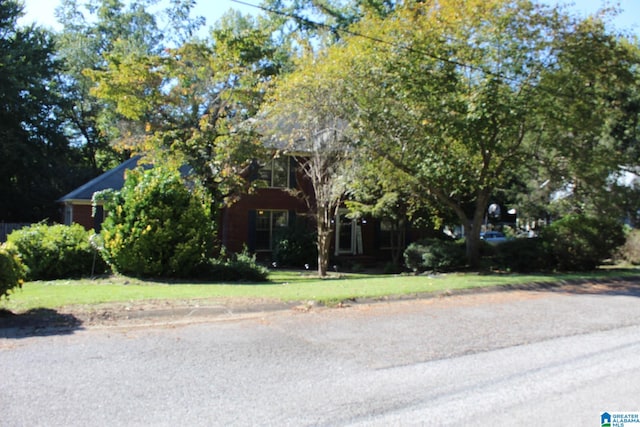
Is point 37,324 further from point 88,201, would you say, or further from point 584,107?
point 88,201

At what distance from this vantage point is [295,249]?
2333cm

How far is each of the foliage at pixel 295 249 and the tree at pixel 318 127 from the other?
13.9ft

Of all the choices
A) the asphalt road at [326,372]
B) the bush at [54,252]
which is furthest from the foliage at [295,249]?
the asphalt road at [326,372]

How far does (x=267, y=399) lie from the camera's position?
5047mm

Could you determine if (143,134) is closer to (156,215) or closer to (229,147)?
(229,147)

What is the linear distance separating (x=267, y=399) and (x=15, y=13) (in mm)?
35419

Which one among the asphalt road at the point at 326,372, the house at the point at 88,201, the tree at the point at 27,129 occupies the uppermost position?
the tree at the point at 27,129

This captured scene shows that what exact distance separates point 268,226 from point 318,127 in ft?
30.5

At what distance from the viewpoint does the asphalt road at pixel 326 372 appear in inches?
185

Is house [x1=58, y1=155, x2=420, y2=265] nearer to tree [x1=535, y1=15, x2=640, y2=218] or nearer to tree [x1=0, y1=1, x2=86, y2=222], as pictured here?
tree [x1=0, y1=1, x2=86, y2=222]

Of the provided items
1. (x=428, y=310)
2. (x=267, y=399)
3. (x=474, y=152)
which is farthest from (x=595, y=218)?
(x=267, y=399)

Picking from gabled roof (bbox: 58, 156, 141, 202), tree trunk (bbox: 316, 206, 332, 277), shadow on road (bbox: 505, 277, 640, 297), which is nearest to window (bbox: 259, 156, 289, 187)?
gabled roof (bbox: 58, 156, 141, 202)

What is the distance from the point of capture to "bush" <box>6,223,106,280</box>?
Answer: 14945 millimetres

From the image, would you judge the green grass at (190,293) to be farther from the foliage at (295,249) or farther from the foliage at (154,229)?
the foliage at (295,249)
